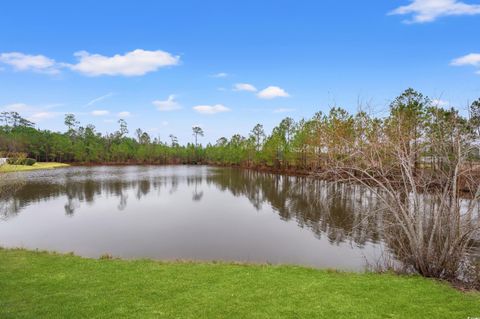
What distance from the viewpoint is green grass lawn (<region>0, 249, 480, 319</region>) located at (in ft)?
22.6

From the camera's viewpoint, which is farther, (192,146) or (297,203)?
(192,146)

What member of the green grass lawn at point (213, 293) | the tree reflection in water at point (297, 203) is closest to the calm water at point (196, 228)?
the tree reflection in water at point (297, 203)

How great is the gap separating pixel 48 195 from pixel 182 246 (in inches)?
858

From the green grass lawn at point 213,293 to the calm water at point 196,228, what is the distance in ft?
7.94

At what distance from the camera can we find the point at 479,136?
8859 mm

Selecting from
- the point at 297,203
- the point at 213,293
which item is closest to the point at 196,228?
the point at 213,293

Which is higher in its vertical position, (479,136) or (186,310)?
(479,136)

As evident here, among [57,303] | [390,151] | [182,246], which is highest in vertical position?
[390,151]

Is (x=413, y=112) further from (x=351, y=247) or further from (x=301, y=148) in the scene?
(x=351, y=247)

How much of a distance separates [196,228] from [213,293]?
11.2 m

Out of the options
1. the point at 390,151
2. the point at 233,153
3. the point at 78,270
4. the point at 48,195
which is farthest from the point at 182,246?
the point at 233,153

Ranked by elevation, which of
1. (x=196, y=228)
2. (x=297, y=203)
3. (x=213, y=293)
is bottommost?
(x=196, y=228)

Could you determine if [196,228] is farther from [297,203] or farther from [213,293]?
[297,203]

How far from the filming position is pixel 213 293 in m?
7.96
